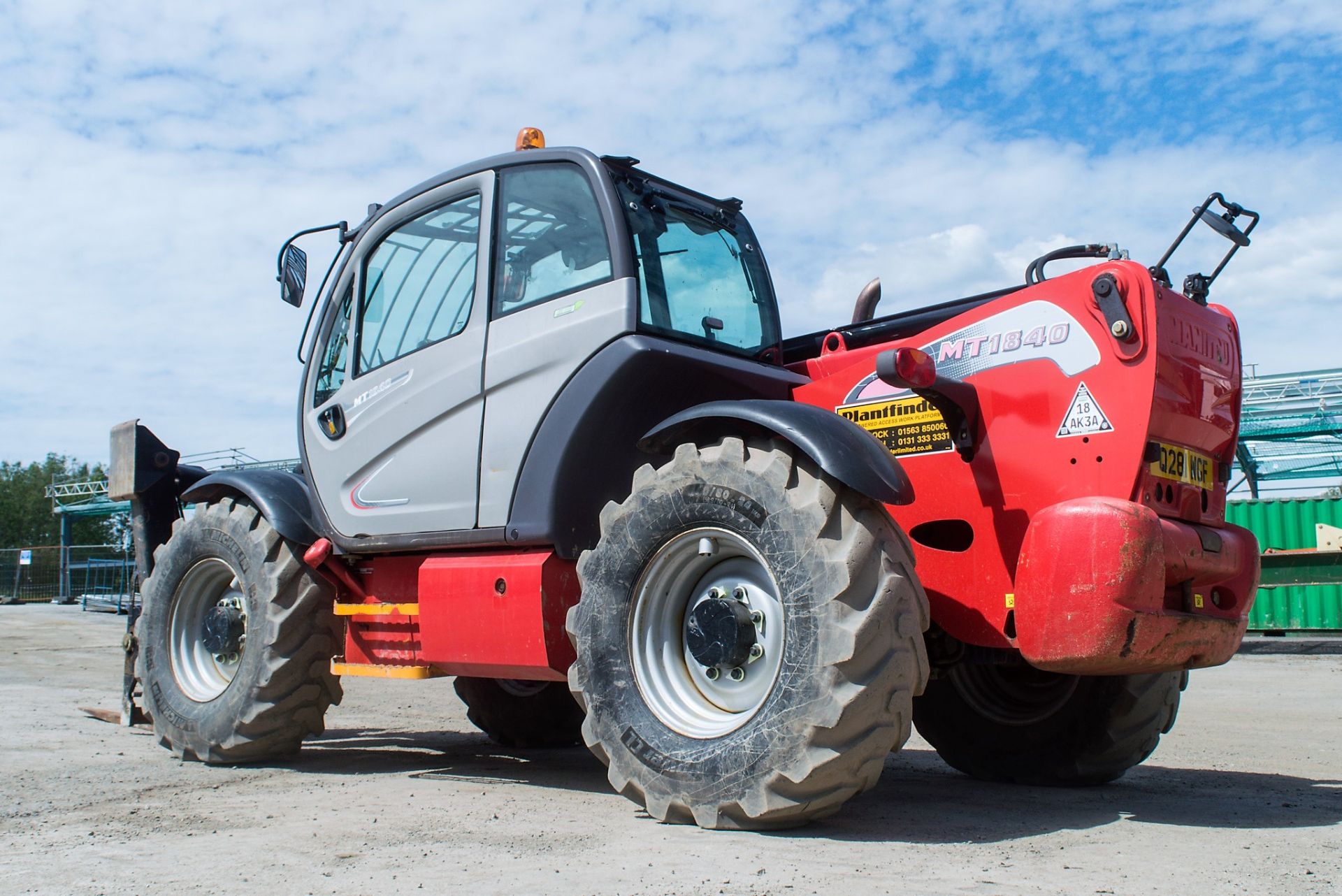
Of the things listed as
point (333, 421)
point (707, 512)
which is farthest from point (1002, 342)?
point (333, 421)

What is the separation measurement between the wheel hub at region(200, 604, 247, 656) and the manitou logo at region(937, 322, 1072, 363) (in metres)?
3.95

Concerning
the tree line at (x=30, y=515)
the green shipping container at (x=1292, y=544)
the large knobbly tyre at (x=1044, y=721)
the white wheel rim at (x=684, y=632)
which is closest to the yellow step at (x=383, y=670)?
the white wheel rim at (x=684, y=632)

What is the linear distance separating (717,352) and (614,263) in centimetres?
A: 67

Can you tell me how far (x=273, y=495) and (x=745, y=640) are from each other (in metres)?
3.19

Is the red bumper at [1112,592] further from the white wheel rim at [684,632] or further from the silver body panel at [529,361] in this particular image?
the silver body panel at [529,361]

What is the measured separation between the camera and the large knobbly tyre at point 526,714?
22.9 feet

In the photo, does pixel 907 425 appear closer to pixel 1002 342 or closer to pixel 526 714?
pixel 1002 342

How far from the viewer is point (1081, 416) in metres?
4.22

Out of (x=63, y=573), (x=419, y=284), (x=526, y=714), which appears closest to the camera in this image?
(x=419, y=284)

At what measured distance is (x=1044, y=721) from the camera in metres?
5.33

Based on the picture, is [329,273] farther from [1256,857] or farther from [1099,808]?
[1256,857]

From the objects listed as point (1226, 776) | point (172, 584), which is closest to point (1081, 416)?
point (1226, 776)

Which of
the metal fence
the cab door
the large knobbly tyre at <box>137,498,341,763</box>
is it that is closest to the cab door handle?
the cab door

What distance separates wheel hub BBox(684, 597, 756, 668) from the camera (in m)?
4.20
